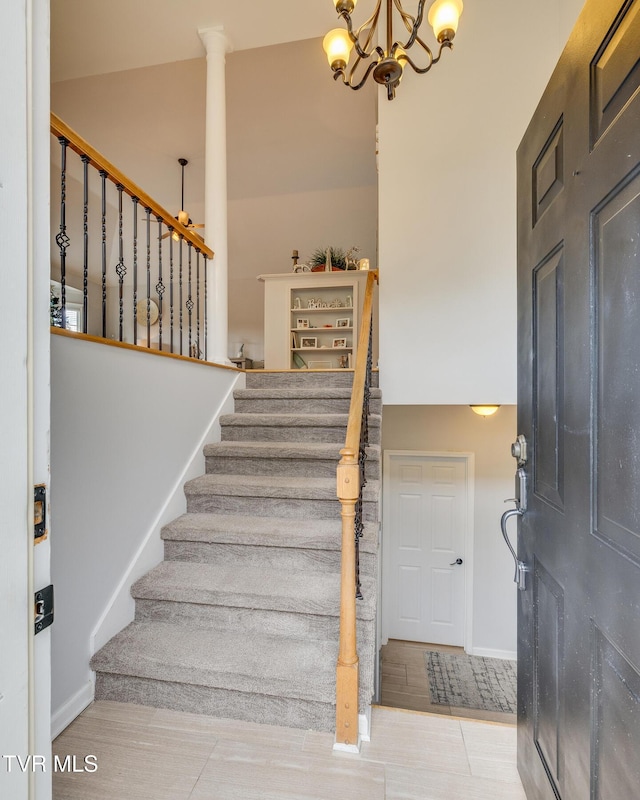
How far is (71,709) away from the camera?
1530 millimetres

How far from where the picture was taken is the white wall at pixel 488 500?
12.8 ft

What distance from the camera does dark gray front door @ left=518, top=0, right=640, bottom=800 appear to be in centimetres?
69

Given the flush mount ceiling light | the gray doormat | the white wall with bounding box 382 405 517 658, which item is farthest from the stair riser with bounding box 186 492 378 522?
the gray doormat

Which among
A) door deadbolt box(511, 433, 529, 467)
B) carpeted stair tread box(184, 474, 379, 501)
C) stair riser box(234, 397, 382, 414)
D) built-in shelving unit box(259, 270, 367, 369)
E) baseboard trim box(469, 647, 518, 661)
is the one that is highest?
built-in shelving unit box(259, 270, 367, 369)

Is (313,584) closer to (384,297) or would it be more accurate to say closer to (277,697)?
(277,697)

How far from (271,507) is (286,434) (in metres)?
0.63

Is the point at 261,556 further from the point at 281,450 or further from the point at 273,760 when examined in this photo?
the point at 273,760

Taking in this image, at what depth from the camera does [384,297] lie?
300 cm

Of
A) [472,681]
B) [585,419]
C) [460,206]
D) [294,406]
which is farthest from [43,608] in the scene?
[472,681]

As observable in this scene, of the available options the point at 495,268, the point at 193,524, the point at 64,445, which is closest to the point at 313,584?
the point at 193,524

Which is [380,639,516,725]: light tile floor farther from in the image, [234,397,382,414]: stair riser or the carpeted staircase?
[234,397,382,414]: stair riser

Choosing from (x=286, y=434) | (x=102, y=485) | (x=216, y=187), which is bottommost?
(x=102, y=485)

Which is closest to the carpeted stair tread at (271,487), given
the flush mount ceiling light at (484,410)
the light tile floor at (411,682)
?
the flush mount ceiling light at (484,410)

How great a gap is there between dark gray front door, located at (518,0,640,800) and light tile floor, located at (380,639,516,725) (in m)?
2.64
